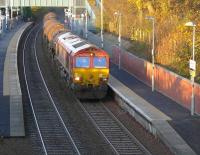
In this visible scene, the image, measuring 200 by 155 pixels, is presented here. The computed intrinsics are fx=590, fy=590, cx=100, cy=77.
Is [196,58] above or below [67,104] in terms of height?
above

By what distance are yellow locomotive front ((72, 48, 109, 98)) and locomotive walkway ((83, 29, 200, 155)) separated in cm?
110

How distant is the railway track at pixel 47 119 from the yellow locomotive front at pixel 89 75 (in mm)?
1710

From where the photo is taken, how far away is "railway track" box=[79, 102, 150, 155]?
70.9 ft

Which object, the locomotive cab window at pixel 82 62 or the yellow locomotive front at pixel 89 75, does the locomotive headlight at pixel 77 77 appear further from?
the locomotive cab window at pixel 82 62

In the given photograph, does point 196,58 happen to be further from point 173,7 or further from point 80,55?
point 173,7

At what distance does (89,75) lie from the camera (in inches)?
1201

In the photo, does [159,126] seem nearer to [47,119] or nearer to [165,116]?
[165,116]

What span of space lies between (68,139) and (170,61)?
15446 millimetres

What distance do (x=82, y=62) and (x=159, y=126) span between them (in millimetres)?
8691

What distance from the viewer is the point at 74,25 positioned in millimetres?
85125

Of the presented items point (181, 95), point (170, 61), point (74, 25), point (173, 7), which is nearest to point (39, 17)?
point (74, 25)

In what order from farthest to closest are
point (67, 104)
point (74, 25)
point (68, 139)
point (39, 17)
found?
point (39, 17)
point (74, 25)
point (67, 104)
point (68, 139)

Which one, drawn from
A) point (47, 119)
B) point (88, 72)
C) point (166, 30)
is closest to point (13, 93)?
point (88, 72)

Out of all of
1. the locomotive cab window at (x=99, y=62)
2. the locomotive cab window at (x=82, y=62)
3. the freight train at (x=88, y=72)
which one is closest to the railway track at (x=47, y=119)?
the freight train at (x=88, y=72)
